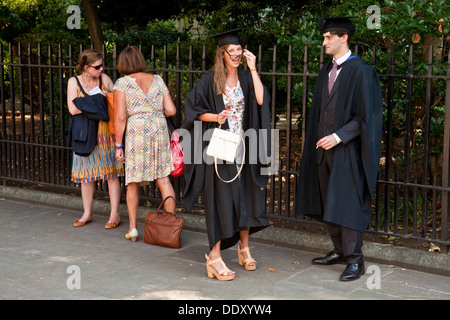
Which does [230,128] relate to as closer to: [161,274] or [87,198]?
[161,274]

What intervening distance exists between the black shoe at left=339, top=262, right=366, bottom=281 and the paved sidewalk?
0.19 ft

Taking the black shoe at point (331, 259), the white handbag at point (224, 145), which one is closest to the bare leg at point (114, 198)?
the white handbag at point (224, 145)

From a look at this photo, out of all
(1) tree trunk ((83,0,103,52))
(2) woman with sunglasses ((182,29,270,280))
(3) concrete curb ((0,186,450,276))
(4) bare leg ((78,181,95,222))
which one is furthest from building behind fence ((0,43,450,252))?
(1) tree trunk ((83,0,103,52))

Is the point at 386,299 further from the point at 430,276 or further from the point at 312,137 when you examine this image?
the point at 312,137

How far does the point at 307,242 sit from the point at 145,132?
Result: 1.81 meters

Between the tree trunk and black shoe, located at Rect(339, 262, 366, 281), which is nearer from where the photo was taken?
black shoe, located at Rect(339, 262, 366, 281)

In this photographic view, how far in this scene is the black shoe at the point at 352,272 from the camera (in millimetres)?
5324

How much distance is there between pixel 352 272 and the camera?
535 cm

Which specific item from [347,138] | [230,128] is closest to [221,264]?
[230,128]

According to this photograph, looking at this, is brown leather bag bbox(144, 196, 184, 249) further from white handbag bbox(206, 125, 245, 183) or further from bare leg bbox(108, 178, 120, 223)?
white handbag bbox(206, 125, 245, 183)

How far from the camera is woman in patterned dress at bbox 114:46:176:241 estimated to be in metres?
6.29

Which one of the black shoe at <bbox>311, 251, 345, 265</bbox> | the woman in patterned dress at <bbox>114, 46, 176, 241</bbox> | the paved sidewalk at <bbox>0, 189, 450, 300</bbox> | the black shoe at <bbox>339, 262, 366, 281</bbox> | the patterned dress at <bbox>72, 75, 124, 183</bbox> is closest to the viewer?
the paved sidewalk at <bbox>0, 189, 450, 300</bbox>

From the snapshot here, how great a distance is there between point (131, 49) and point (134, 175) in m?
1.18

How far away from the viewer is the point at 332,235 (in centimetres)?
569
